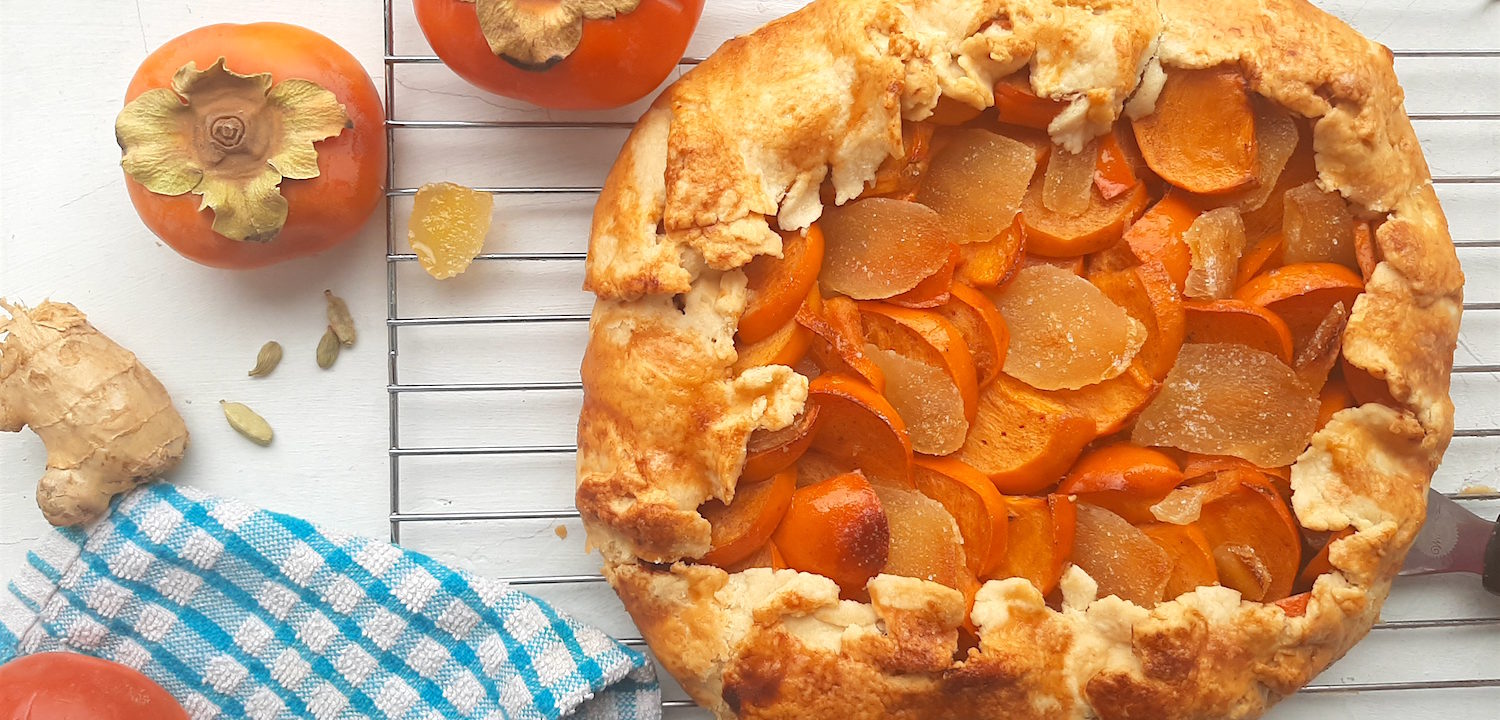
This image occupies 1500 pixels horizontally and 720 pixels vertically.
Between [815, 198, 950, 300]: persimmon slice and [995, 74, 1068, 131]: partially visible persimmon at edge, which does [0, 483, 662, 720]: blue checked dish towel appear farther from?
[995, 74, 1068, 131]: partially visible persimmon at edge

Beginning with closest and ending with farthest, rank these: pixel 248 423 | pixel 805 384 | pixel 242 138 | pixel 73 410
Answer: pixel 805 384 < pixel 242 138 < pixel 73 410 < pixel 248 423

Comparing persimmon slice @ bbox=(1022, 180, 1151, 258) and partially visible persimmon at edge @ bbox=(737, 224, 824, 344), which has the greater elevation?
persimmon slice @ bbox=(1022, 180, 1151, 258)

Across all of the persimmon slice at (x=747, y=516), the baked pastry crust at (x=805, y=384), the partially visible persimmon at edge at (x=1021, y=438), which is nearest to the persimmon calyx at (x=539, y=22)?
the baked pastry crust at (x=805, y=384)

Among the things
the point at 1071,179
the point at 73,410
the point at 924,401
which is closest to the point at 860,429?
the point at 924,401

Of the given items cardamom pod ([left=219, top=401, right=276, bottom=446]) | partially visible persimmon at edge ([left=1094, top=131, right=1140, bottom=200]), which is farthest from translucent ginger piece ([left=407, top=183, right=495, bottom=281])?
partially visible persimmon at edge ([left=1094, top=131, right=1140, bottom=200])

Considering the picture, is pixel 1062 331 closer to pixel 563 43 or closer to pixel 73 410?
pixel 563 43

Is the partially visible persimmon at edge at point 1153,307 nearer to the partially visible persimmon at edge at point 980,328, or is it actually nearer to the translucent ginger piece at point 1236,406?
the translucent ginger piece at point 1236,406

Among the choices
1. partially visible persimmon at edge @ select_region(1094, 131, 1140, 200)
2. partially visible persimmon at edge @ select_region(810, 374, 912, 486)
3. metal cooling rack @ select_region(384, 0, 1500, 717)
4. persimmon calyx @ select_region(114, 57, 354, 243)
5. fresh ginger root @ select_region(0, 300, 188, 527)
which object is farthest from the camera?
metal cooling rack @ select_region(384, 0, 1500, 717)
